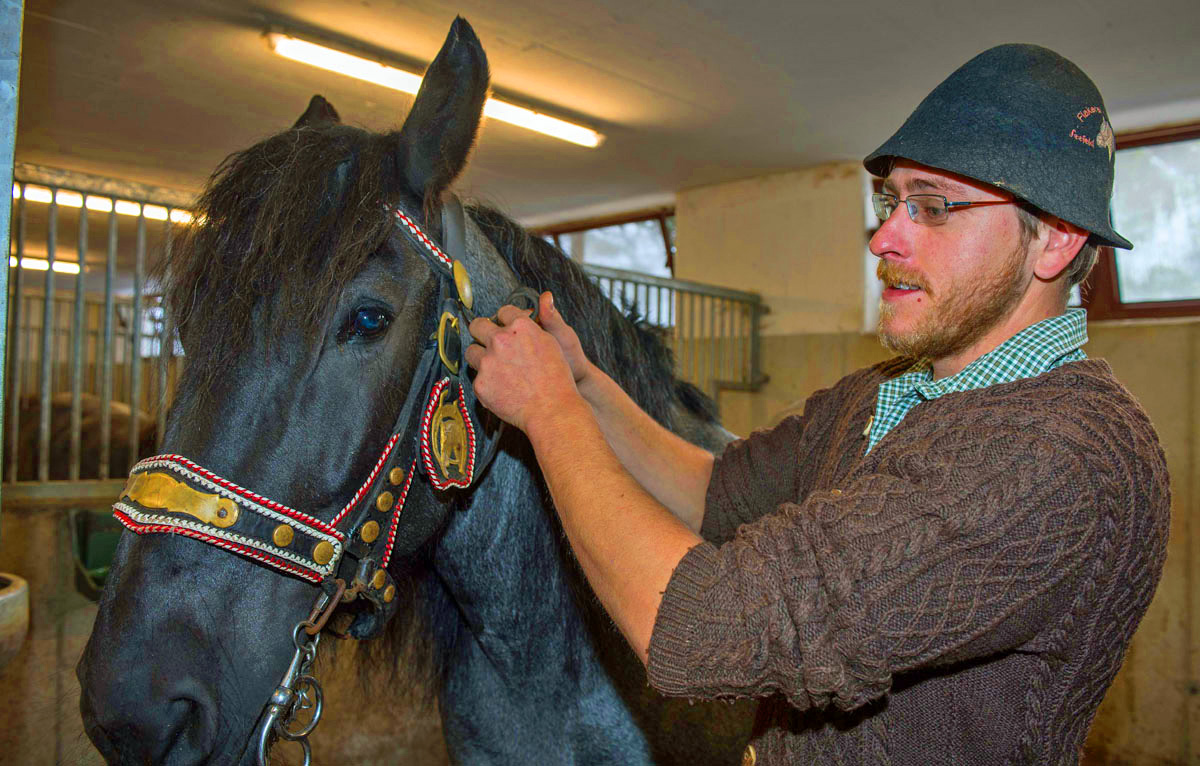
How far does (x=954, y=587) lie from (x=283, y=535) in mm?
838

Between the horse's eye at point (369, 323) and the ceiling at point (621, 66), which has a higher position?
the ceiling at point (621, 66)

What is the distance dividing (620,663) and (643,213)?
26.9ft

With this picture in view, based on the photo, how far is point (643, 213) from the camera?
938cm

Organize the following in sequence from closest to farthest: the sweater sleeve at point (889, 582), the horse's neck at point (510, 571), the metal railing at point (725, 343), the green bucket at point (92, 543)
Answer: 1. the sweater sleeve at point (889, 582)
2. the horse's neck at point (510, 571)
3. the green bucket at point (92, 543)
4. the metal railing at point (725, 343)

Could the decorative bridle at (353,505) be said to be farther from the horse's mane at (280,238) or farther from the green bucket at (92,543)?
the green bucket at (92,543)

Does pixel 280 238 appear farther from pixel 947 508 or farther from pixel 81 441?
pixel 81 441

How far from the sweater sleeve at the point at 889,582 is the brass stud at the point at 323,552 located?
49cm

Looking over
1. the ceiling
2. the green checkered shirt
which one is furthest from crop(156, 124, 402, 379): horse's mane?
the ceiling

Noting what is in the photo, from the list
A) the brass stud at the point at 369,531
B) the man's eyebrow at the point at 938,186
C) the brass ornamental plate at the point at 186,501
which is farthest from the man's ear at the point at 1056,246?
the brass ornamental plate at the point at 186,501

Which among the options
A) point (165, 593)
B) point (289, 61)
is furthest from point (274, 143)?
point (289, 61)

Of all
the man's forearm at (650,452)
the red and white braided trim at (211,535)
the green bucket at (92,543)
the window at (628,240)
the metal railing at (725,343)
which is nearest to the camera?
the red and white braided trim at (211,535)

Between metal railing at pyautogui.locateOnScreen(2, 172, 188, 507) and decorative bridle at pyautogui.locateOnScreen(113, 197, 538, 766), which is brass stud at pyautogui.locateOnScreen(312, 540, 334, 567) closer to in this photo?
decorative bridle at pyautogui.locateOnScreen(113, 197, 538, 766)

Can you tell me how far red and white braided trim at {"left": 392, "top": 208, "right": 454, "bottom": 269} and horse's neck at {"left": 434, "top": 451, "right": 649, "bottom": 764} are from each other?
406 mm

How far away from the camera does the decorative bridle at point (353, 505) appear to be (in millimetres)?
1044
